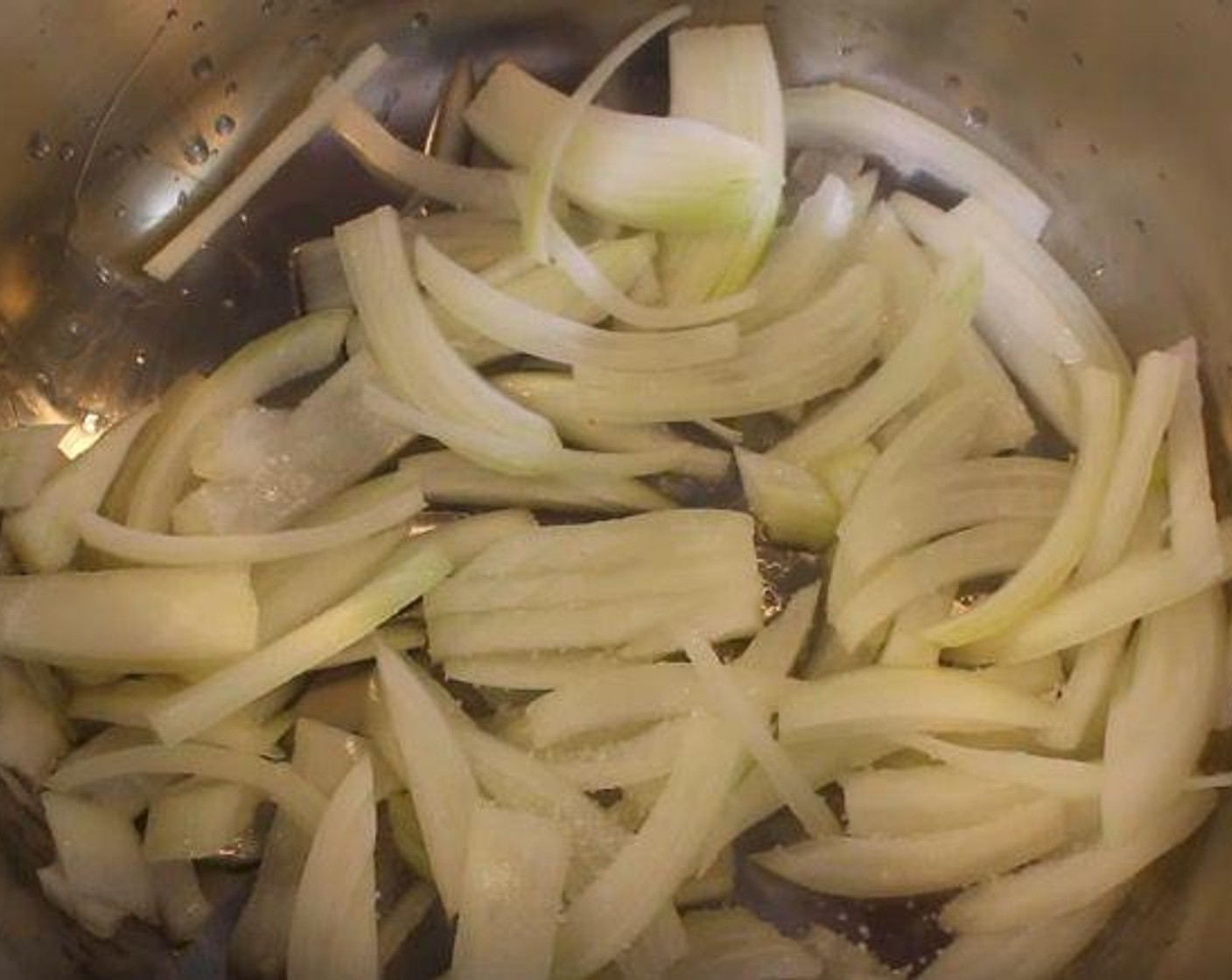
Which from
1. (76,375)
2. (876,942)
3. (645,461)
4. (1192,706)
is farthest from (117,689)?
(1192,706)

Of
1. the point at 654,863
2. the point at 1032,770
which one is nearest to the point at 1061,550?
the point at 1032,770

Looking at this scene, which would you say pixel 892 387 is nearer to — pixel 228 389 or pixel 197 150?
pixel 228 389

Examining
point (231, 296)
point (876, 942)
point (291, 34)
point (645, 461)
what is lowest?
point (876, 942)

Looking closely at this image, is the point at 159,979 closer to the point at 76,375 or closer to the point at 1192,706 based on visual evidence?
the point at 76,375

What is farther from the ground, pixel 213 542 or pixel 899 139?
pixel 899 139

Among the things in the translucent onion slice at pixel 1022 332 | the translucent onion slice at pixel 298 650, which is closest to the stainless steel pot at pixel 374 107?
the translucent onion slice at pixel 1022 332

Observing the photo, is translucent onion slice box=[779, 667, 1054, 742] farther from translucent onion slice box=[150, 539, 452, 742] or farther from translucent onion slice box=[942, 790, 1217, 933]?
translucent onion slice box=[150, 539, 452, 742]

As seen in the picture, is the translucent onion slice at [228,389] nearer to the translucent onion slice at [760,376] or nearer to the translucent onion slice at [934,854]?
the translucent onion slice at [760,376]
